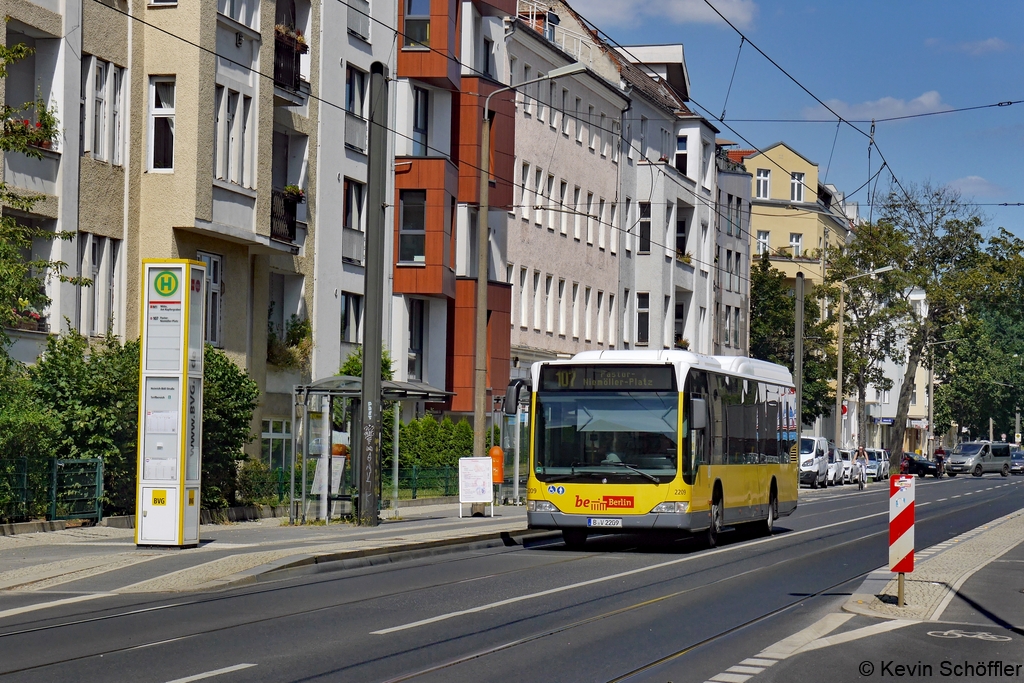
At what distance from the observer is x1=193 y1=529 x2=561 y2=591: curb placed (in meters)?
16.6

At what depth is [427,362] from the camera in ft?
145

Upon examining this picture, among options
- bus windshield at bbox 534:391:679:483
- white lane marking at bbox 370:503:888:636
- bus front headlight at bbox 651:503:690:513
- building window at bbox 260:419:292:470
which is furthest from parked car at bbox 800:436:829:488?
bus front headlight at bbox 651:503:690:513

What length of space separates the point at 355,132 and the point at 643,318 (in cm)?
2746

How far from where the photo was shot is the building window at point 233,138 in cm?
3008

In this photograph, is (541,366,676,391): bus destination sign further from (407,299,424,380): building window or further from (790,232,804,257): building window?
(790,232,804,257): building window

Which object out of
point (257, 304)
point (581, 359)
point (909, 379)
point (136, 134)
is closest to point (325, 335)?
point (257, 304)

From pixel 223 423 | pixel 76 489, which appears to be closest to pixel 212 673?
pixel 76 489

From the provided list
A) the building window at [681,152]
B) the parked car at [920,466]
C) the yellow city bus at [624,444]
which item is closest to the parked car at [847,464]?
the parked car at [920,466]

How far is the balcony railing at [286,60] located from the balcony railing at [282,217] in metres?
2.40

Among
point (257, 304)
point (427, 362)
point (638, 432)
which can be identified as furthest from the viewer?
point (427, 362)

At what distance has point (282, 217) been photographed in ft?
110

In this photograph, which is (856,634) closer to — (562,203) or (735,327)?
(562,203)

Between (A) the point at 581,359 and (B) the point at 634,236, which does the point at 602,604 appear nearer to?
(A) the point at 581,359

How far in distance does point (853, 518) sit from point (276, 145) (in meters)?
15.9
